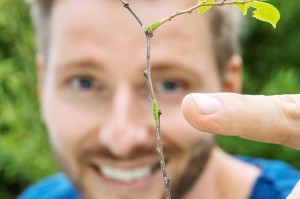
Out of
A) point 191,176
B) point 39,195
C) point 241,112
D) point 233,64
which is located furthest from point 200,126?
point 39,195

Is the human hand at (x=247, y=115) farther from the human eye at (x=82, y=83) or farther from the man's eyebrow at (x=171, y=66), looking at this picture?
the human eye at (x=82, y=83)

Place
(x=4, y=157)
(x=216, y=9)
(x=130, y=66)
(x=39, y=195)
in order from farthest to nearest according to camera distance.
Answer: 1. (x=4, y=157)
2. (x=39, y=195)
3. (x=216, y=9)
4. (x=130, y=66)

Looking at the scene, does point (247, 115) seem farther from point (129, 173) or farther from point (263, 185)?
point (263, 185)

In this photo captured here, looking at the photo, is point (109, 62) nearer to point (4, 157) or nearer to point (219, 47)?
point (219, 47)

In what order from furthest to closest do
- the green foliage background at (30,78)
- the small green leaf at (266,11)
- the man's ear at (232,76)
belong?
the green foliage background at (30,78) < the man's ear at (232,76) < the small green leaf at (266,11)

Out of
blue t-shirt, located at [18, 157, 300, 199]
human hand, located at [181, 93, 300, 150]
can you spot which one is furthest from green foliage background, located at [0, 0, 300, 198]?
A: human hand, located at [181, 93, 300, 150]

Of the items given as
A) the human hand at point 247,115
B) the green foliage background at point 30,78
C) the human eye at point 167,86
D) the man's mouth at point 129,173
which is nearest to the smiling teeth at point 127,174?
the man's mouth at point 129,173

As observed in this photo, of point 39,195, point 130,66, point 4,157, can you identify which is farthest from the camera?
point 4,157
